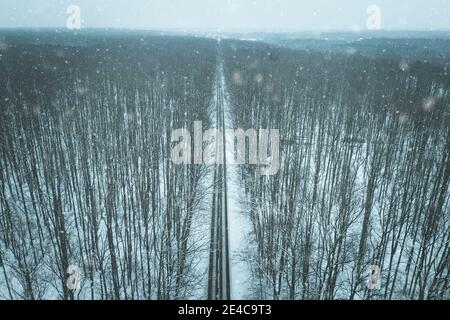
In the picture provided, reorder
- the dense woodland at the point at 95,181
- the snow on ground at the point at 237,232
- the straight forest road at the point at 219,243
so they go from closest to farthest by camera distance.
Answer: the dense woodland at the point at 95,181 → the straight forest road at the point at 219,243 → the snow on ground at the point at 237,232

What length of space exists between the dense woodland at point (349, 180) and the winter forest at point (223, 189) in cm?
22

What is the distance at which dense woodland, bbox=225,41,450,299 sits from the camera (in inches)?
648

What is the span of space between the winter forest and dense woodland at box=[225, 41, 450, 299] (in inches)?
8.8

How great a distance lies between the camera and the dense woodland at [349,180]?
648 inches

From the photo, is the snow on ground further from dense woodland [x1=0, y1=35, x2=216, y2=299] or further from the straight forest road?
dense woodland [x1=0, y1=35, x2=216, y2=299]

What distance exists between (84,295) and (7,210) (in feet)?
20.3

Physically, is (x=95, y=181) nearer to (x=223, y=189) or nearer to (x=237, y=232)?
(x=223, y=189)

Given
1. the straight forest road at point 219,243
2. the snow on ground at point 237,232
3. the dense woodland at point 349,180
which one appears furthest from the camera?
the snow on ground at point 237,232

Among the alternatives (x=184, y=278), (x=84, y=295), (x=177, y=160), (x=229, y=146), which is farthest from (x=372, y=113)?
(x=84, y=295)

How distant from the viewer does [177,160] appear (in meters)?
27.0

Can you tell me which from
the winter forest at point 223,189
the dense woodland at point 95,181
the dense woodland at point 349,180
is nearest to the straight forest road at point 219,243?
the winter forest at point 223,189

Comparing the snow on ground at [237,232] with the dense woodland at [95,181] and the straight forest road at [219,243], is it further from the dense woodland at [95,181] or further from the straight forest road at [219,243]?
the dense woodland at [95,181]

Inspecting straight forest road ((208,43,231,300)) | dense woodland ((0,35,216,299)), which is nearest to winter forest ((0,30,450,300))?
straight forest road ((208,43,231,300))

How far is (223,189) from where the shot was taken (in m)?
25.9
